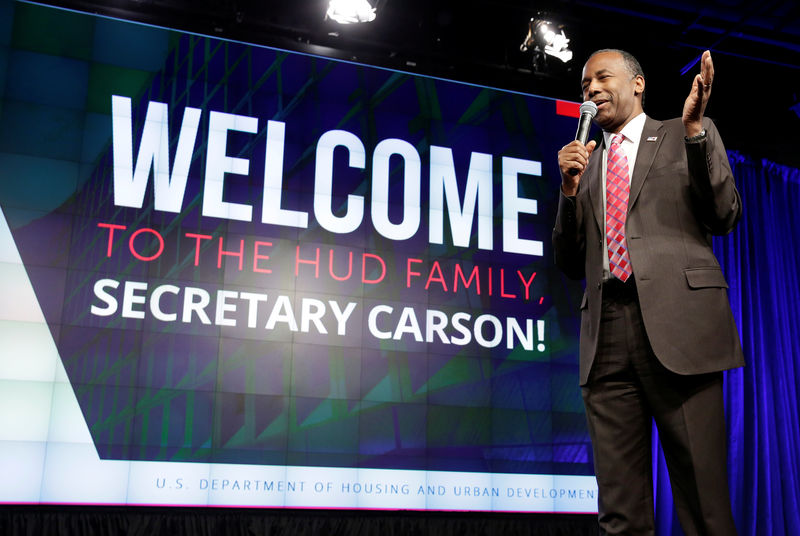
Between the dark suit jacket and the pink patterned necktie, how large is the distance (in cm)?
2

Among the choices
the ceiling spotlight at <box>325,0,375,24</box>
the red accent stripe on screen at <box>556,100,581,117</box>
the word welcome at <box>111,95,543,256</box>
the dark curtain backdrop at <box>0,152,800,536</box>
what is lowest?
the dark curtain backdrop at <box>0,152,800,536</box>

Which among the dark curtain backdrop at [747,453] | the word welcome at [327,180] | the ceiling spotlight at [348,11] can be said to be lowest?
the dark curtain backdrop at [747,453]

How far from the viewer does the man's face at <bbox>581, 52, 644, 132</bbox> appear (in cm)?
164

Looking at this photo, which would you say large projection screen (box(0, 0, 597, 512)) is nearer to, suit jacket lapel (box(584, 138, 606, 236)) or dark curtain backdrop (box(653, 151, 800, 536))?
dark curtain backdrop (box(653, 151, 800, 536))

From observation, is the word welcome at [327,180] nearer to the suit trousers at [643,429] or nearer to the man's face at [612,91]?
the man's face at [612,91]

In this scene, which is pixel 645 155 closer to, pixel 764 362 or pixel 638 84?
pixel 638 84

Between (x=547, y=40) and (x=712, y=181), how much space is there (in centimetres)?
308

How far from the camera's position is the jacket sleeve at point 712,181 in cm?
142

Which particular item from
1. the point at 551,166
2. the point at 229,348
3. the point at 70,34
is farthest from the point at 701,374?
the point at 70,34

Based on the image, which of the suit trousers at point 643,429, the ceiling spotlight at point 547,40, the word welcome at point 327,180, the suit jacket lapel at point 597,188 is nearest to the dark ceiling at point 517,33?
the ceiling spotlight at point 547,40

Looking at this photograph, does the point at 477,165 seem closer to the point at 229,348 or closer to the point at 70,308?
the point at 229,348

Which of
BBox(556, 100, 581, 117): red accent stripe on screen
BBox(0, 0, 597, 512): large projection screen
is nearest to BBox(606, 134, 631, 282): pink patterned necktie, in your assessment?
BBox(0, 0, 597, 512): large projection screen

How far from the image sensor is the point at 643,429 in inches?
57.5

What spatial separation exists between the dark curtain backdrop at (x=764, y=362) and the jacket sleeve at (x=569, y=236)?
3.01 meters
